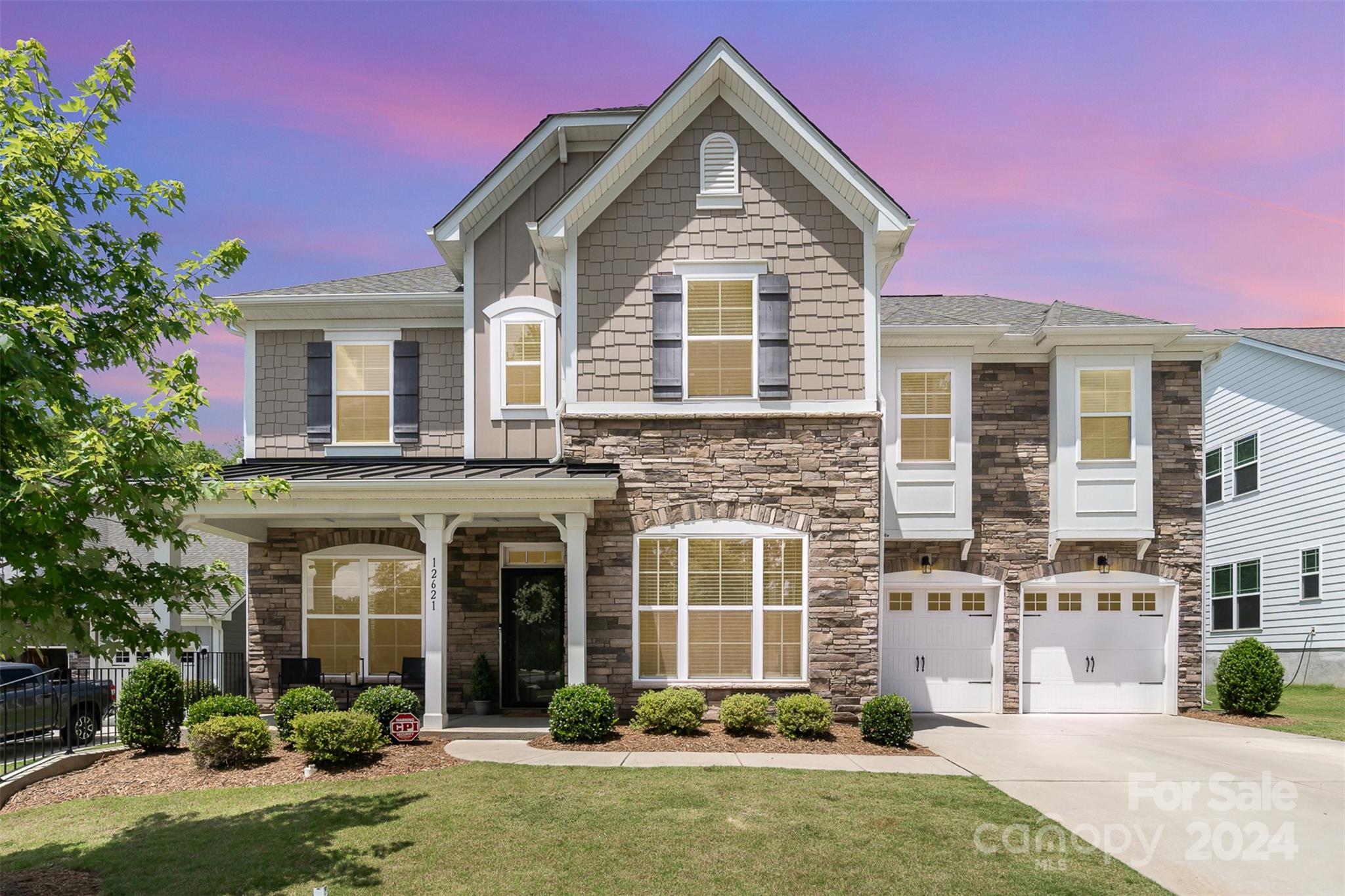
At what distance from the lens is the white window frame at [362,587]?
14867mm

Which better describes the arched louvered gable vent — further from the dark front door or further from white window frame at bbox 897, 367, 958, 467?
the dark front door

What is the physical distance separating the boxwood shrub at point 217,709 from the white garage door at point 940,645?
10215 mm

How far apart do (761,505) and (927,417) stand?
4.08 metres

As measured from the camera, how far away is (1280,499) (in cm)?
2139

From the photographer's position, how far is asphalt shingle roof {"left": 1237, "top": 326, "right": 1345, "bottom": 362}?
20906mm

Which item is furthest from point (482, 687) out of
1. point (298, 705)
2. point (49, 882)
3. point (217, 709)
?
point (49, 882)

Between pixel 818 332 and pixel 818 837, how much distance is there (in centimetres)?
755

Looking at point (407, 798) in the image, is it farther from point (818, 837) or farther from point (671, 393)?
point (671, 393)

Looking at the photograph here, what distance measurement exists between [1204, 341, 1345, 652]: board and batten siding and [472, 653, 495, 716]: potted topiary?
1550 cm

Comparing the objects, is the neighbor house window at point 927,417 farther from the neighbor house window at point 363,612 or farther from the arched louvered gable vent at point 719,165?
the neighbor house window at point 363,612

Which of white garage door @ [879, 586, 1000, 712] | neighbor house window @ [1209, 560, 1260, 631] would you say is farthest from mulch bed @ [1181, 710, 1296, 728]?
neighbor house window @ [1209, 560, 1260, 631]

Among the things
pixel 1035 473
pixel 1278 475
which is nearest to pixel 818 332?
pixel 1035 473

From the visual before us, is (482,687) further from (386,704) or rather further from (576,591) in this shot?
(576,591)

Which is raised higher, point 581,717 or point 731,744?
point 581,717
